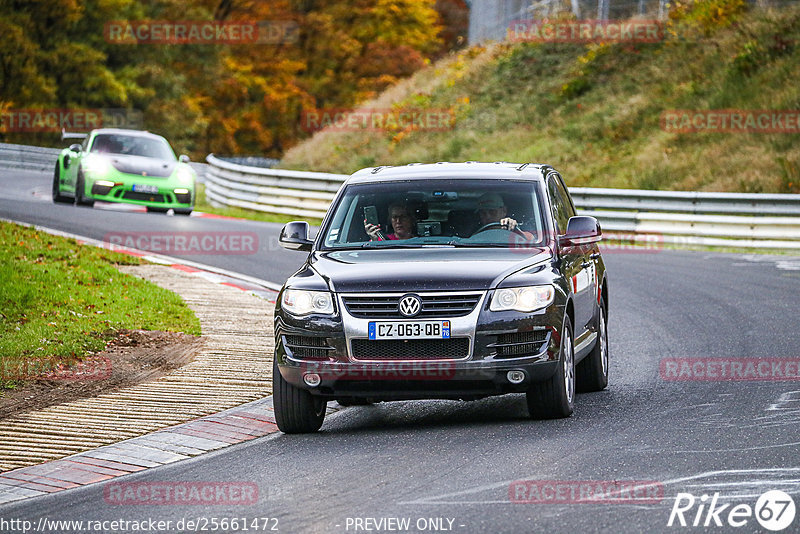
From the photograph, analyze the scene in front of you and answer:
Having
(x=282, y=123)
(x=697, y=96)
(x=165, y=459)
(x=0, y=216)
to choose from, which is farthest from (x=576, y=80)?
(x=165, y=459)

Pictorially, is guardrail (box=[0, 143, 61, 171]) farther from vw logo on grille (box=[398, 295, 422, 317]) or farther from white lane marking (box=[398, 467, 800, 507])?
white lane marking (box=[398, 467, 800, 507])

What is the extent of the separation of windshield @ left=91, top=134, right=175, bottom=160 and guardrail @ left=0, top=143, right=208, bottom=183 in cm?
1728

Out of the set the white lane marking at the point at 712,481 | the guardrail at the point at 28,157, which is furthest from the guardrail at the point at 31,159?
the white lane marking at the point at 712,481

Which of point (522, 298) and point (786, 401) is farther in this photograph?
point (786, 401)

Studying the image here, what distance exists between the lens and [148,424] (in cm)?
924

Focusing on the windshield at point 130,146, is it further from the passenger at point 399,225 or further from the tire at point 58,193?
the passenger at point 399,225

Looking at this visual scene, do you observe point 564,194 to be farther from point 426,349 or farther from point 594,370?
point 426,349

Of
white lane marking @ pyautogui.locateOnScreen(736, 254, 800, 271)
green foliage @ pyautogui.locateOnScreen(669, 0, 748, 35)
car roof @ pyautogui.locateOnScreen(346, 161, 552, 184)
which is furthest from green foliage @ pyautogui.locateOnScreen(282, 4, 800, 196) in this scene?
car roof @ pyautogui.locateOnScreen(346, 161, 552, 184)

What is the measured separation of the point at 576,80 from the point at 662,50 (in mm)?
2759

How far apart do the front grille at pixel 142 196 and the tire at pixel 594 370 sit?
16.5 meters

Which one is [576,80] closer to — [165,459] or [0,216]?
[0,216]

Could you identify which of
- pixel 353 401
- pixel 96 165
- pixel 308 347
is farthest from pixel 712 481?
pixel 96 165

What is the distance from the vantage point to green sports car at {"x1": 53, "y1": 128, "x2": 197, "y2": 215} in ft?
84.6

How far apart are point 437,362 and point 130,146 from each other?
1906 centimetres
